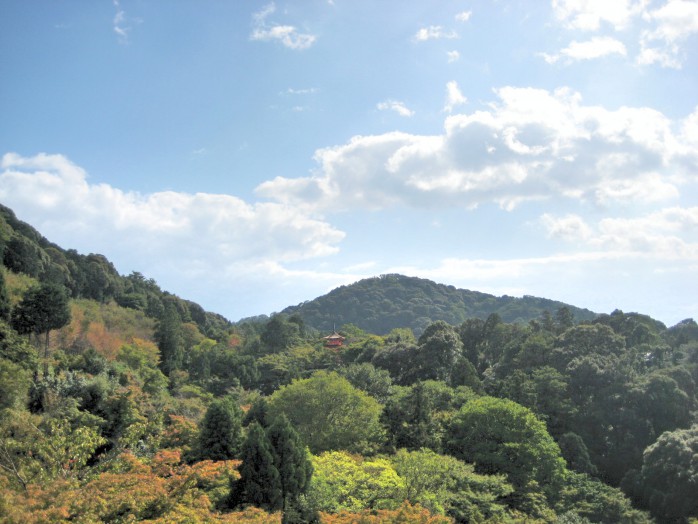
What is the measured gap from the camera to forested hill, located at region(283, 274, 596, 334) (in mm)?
103375

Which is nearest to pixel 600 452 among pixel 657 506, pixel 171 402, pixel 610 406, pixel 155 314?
pixel 610 406

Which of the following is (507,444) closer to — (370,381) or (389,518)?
(370,381)

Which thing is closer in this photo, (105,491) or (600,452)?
(105,491)

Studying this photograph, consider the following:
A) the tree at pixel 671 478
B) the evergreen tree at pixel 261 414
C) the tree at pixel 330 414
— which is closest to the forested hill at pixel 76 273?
the evergreen tree at pixel 261 414

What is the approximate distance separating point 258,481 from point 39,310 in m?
15.3

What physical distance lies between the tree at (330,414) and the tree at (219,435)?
4.74 meters

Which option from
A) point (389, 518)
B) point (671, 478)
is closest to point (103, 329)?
point (389, 518)

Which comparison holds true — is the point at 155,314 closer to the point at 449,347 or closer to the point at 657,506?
the point at 449,347

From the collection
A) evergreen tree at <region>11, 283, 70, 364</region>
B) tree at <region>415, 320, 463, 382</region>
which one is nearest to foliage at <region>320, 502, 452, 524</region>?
evergreen tree at <region>11, 283, 70, 364</region>

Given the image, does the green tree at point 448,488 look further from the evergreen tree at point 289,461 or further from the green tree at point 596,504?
the green tree at point 596,504

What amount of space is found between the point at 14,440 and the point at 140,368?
16686mm

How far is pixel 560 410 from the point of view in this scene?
97.1 feet

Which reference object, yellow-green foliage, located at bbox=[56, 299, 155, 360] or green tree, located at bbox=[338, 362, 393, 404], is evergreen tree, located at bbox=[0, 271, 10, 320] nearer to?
yellow-green foliage, located at bbox=[56, 299, 155, 360]

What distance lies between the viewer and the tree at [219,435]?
17.8m
